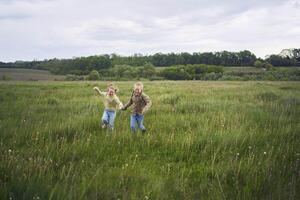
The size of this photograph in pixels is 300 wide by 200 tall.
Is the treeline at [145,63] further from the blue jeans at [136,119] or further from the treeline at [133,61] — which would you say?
the blue jeans at [136,119]

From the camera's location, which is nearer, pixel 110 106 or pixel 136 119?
pixel 136 119

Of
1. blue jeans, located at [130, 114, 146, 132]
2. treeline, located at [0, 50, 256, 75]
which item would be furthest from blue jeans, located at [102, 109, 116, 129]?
treeline, located at [0, 50, 256, 75]

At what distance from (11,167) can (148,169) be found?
1.90 m

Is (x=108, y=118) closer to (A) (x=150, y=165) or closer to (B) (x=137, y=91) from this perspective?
(B) (x=137, y=91)

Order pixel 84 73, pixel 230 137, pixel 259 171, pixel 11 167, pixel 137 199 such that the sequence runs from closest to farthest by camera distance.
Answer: pixel 137 199, pixel 11 167, pixel 259 171, pixel 230 137, pixel 84 73

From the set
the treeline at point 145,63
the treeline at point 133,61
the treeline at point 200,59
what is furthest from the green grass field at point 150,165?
the treeline at point 200,59

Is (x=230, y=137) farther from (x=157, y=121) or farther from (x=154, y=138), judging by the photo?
(x=157, y=121)

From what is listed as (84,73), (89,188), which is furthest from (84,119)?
(84,73)

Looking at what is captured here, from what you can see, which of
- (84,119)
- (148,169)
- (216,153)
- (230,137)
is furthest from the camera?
(84,119)

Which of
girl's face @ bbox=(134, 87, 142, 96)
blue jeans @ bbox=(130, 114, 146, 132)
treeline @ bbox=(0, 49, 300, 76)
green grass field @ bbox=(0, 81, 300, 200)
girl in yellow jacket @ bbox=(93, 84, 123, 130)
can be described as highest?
treeline @ bbox=(0, 49, 300, 76)

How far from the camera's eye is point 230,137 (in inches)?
235

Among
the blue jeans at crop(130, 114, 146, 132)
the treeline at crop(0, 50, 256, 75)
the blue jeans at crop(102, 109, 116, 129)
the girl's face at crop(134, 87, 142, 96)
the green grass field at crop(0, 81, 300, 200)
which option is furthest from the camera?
the treeline at crop(0, 50, 256, 75)

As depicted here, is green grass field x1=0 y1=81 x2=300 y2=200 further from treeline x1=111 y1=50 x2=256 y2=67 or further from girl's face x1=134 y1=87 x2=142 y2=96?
treeline x1=111 y1=50 x2=256 y2=67

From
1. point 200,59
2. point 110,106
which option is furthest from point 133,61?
point 110,106
